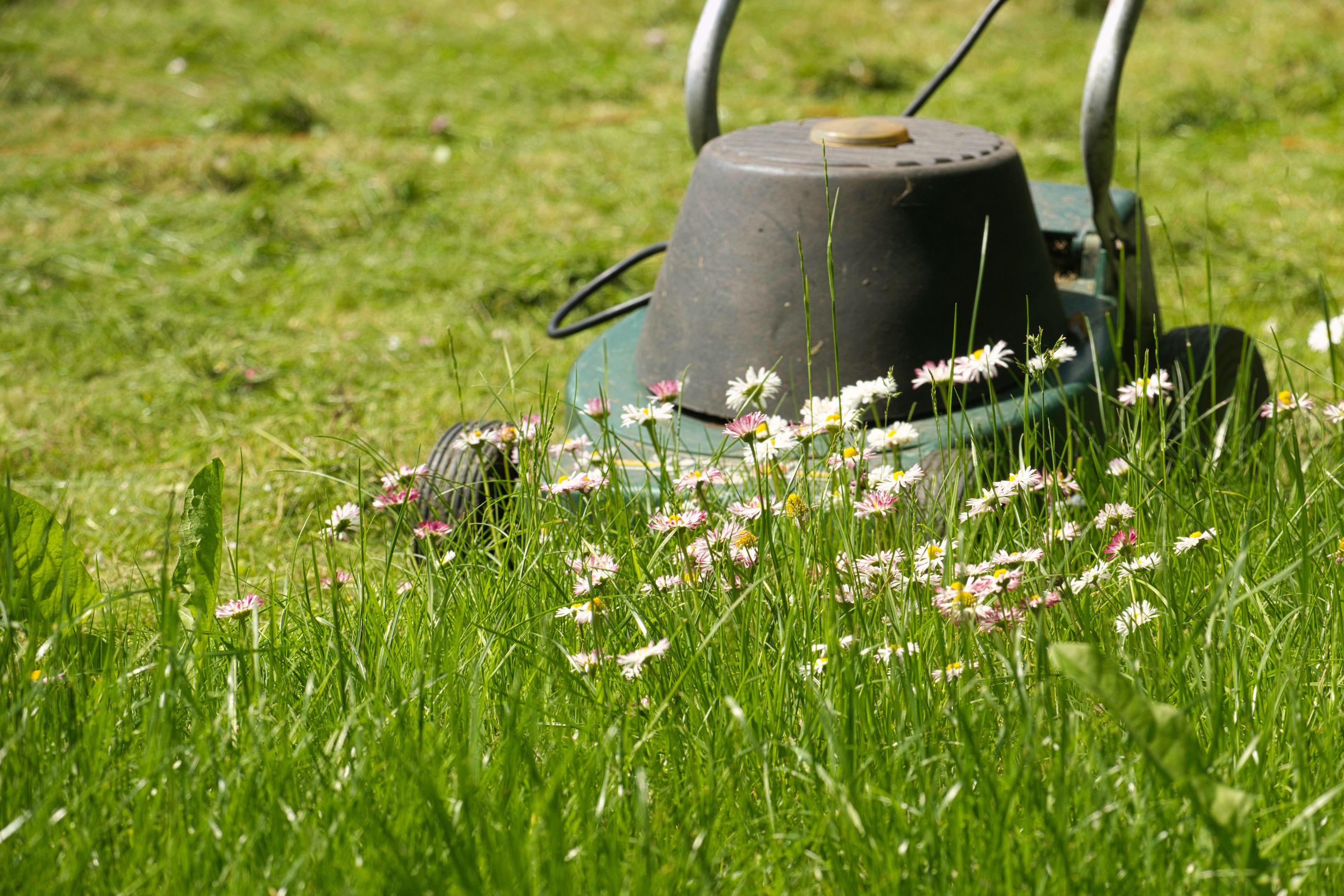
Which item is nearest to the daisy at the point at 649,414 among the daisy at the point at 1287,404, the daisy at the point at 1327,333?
the daisy at the point at 1287,404

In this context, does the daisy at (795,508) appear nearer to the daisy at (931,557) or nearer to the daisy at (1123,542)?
the daisy at (931,557)

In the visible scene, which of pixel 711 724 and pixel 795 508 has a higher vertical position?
pixel 795 508

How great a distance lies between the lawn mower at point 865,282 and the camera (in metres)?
1.60

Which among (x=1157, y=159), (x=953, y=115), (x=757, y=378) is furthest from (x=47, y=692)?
(x=953, y=115)

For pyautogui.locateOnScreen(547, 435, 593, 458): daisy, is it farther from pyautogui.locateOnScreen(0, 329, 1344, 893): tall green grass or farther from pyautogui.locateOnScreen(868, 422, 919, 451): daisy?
pyautogui.locateOnScreen(868, 422, 919, 451): daisy

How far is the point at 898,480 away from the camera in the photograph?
1109mm

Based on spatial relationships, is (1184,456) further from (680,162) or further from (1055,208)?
(680,162)

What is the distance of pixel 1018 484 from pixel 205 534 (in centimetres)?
77

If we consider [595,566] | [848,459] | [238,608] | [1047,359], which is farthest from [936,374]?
[238,608]

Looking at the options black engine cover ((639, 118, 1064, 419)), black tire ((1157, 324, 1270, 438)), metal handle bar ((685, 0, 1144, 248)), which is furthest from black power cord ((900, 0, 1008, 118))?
black tire ((1157, 324, 1270, 438))

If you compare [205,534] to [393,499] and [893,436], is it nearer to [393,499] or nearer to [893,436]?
[393,499]

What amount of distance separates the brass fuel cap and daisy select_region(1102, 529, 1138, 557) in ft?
2.41

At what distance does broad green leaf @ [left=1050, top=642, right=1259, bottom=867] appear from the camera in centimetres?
74

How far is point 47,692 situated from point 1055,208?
1.76 m
